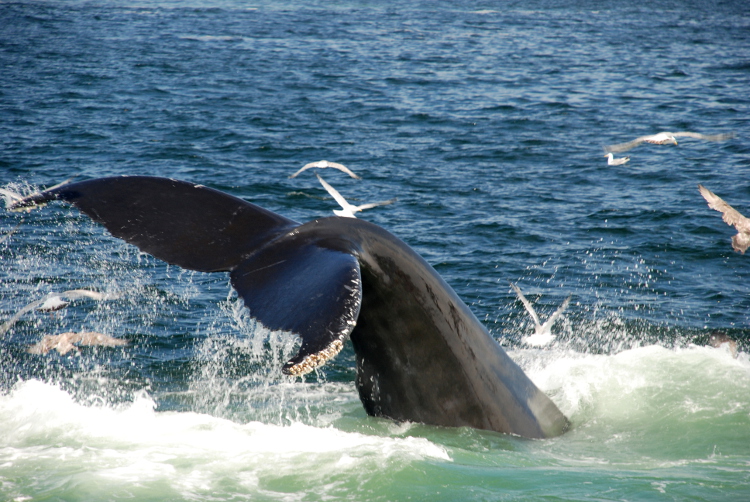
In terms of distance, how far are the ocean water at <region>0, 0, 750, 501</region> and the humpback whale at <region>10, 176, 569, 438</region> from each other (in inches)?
11.3

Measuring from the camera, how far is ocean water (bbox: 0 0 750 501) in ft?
16.2

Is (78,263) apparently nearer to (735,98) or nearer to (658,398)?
(658,398)

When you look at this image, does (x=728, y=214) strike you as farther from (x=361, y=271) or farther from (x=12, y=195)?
(x=12, y=195)

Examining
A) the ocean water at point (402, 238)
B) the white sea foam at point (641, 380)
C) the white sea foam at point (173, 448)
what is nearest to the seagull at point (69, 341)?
the ocean water at point (402, 238)

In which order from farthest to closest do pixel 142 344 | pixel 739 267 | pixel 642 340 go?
pixel 739 267, pixel 642 340, pixel 142 344

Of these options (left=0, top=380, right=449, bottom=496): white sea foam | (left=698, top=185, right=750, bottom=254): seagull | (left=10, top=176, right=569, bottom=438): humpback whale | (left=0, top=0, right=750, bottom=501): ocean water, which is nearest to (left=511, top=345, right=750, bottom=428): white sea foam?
(left=0, top=0, right=750, bottom=501): ocean water

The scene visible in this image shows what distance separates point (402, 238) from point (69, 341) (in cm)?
580

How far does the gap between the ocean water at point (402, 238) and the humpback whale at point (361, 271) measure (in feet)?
0.95

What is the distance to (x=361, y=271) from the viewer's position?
432 centimetres

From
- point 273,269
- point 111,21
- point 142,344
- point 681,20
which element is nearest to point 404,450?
point 273,269

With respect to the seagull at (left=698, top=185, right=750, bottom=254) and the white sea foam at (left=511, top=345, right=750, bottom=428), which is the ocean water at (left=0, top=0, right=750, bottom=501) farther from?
the seagull at (left=698, top=185, right=750, bottom=254)

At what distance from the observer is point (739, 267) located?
11.7 metres

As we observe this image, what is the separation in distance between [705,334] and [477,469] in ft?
17.9

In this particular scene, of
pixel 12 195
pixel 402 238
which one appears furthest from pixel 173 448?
pixel 402 238
